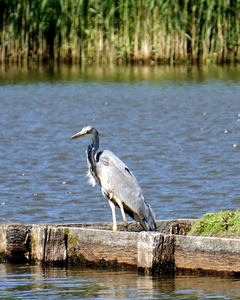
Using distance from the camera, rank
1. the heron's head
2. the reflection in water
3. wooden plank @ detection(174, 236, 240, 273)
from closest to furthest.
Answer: the reflection in water → wooden plank @ detection(174, 236, 240, 273) → the heron's head

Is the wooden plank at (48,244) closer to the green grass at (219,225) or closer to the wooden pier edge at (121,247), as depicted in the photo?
the wooden pier edge at (121,247)

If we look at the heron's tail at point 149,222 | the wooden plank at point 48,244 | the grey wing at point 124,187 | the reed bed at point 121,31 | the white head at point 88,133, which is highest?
the reed bed at point 121,31

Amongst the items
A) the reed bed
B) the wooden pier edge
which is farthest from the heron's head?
the reed bed

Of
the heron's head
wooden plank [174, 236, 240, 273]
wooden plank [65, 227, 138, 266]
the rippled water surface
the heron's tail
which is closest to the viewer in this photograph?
wooden plank [174, 236, 240, 273]

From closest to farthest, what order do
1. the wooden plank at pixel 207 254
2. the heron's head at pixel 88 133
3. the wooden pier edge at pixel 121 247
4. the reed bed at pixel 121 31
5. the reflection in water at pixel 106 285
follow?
the reflection in water at pixel 106 285
the wooden plank at pixel 207 254
the wooden pier edge at pixel 121 247
the heron's head at pixel 88 133
the reed bed at pixel 121 31

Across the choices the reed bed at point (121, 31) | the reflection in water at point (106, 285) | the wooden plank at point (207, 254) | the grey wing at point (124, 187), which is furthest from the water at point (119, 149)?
the grey wing at point (124, 187)

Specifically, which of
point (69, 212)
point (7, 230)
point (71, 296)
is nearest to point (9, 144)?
point (69, 212)

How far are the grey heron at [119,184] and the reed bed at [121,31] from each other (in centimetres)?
1671

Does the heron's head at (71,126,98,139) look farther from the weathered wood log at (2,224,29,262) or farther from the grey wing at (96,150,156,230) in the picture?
the weathered wood log at (2,224,29,262)

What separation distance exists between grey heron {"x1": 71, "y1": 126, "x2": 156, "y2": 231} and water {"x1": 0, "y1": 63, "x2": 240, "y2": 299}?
71 cm

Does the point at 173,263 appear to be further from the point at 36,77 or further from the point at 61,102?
the point at 36,77

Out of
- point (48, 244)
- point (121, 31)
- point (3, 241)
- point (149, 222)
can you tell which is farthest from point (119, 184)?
point (121, 31)

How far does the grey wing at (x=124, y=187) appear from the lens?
780cm

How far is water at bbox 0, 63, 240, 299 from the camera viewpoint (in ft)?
23.1
